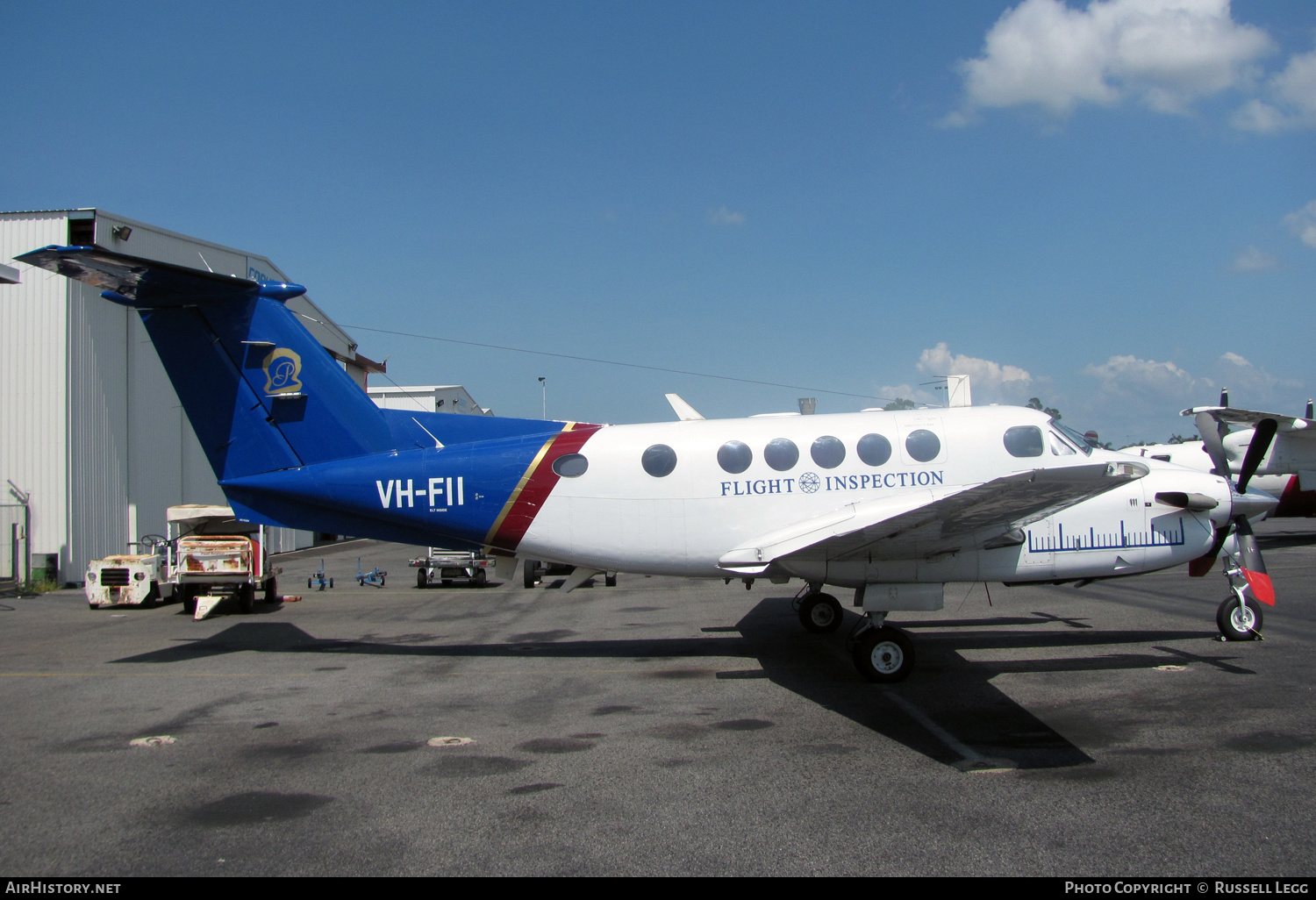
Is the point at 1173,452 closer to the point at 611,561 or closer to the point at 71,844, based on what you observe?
the point at 611,561

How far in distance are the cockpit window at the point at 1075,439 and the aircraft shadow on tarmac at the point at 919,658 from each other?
2.50m


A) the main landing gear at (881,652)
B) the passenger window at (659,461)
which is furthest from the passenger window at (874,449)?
the passenger window at (659,461)

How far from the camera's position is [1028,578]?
9.48 meters

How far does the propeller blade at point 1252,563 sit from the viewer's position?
9.94m

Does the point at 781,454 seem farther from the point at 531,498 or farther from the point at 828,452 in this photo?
the point at 531,498

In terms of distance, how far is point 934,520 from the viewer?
25.3 feet

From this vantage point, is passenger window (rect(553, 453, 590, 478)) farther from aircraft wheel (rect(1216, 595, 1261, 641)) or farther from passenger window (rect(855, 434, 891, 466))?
aircraft wheel (rect(1216, 595, 1261, 641))

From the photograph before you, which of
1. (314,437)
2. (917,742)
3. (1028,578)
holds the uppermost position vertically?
(314,437)

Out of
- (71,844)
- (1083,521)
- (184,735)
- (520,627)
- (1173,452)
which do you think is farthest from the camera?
(1173,452)

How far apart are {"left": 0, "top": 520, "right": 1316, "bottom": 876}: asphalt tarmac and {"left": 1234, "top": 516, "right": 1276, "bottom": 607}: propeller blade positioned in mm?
672

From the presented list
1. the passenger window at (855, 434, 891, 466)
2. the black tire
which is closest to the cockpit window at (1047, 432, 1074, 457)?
the passenger window at (855, 434, 891, 466)

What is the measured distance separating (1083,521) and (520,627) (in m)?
Result: 8.32

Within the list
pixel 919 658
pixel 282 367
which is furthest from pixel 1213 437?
pixel 282 367

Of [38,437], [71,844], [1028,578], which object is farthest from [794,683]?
[38,437]
